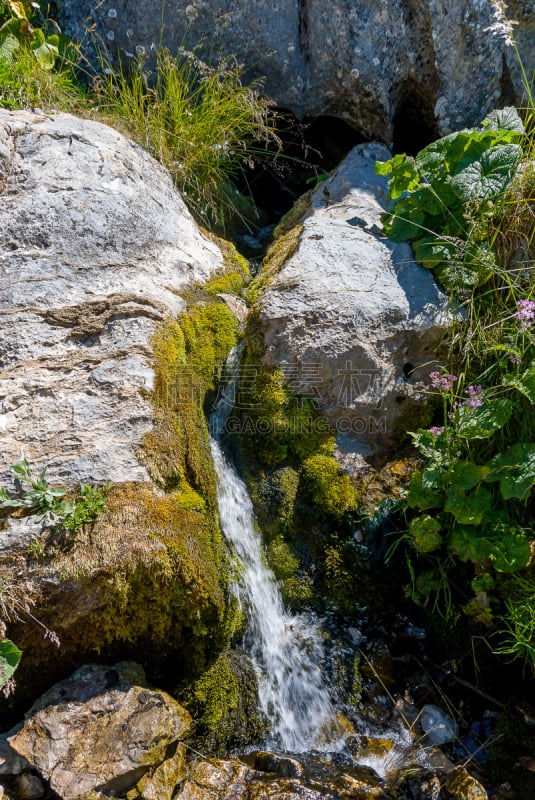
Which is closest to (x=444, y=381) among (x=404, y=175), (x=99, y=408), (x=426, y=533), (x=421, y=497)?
→ (x=421, y=497)

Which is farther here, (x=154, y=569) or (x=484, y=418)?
(x=484, y=418)

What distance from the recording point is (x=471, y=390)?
3.12 meters

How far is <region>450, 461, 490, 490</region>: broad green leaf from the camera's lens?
119 inches

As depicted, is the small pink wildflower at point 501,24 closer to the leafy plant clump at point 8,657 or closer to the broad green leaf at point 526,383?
the broad green leaf at point 526,383

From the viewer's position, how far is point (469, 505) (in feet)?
10.1

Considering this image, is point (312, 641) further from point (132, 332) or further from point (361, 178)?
point (361, 178)

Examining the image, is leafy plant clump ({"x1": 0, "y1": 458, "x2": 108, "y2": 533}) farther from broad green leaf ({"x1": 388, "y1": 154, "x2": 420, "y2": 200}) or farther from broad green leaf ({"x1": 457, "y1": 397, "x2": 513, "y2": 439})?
broad green leaf ({"x1": 388, "y1": 154, "x2": 420, "y2": 200})

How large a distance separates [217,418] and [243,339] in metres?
0.52

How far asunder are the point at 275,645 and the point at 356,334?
5.90ft

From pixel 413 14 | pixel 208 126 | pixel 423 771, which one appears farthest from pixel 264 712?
pixel 413 14

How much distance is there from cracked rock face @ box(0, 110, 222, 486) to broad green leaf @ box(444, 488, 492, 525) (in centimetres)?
159

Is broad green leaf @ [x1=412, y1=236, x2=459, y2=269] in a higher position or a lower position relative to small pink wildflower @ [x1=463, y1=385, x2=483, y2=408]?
higher

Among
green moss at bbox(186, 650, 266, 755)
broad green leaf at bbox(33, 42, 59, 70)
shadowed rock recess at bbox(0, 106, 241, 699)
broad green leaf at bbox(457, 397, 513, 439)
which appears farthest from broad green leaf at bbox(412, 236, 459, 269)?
broad green leaf at bbox(33, 42, 59, 70)

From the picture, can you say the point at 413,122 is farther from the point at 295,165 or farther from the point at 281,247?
the point at 281,247
